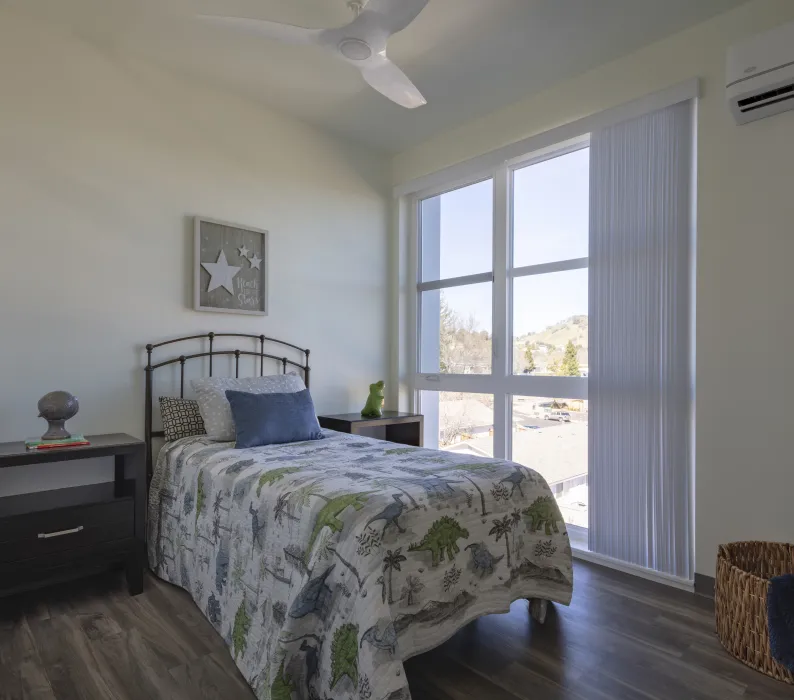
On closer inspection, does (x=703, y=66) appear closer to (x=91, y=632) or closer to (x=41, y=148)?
(x=41, y=148)

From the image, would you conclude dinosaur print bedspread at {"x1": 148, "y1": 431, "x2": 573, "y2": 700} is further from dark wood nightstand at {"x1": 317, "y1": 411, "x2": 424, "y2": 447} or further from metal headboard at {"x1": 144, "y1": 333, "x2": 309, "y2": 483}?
dark wood nightstand at {"x1": 317, "y1": 411, "x2": 424, "y2": 447}

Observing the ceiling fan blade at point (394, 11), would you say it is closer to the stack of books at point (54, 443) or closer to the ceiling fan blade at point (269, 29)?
the ceiling fan blade at point (269, 29)

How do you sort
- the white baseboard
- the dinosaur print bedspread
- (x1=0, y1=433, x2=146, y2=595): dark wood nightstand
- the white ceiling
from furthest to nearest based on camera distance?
the white baseboard, the white ceiling, (x1=0, y1=433, x2=146, y2=595): dark wood nightstand, the dinosaur print bedspread

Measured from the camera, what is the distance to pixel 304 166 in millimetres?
3520

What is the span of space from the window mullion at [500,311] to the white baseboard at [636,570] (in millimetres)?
783

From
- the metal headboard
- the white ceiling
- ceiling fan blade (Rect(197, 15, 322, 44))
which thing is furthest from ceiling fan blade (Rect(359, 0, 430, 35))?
the metal headboard

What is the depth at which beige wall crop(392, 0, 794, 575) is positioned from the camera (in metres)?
2.18

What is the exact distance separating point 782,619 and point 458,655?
1.08 metres

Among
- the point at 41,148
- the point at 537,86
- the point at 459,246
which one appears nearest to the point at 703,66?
the point at 537,86

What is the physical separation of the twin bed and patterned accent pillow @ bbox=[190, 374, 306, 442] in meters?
0.18

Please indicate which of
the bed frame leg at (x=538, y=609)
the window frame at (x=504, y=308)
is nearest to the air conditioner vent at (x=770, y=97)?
the window frame at (x=504, y=308)

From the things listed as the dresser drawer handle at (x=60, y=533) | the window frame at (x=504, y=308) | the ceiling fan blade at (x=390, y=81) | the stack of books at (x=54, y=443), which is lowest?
the dresser drawer handle at (x=60, y=533)

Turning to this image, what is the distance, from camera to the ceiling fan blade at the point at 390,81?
7.15ft

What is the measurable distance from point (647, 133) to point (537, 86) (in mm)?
763
